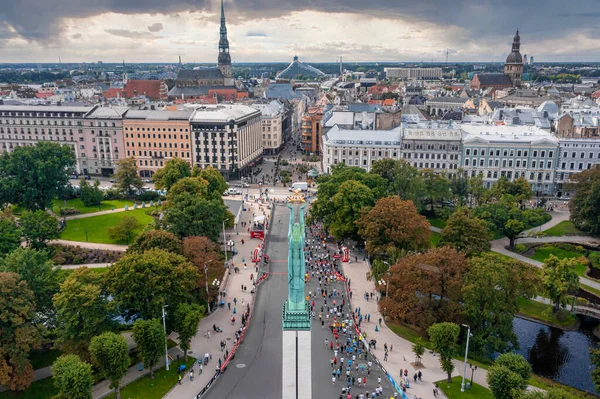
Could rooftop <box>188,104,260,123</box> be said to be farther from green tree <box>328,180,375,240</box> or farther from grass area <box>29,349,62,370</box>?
grass area <box>29,349,62,370</box>

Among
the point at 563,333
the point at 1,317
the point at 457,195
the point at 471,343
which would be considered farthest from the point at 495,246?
the point at 1,317

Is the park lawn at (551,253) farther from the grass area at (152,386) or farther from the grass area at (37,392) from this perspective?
the grass area at (37,392)

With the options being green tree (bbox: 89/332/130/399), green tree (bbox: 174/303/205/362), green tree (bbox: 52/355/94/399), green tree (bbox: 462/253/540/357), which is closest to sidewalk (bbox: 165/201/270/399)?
green tree (bbox: 174/303/205/362)

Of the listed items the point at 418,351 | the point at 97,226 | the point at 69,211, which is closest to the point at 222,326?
the point at 418,351

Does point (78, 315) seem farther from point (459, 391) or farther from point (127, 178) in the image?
point (127, 178)

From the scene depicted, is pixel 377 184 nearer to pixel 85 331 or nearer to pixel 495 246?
pixel 495 246

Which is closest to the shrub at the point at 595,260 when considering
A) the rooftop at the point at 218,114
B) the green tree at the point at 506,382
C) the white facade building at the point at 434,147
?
the white facade building at the point at 434,147

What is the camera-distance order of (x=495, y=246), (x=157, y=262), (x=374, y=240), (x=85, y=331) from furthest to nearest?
(x=495, y=246) → (x=374, y=240) → (x=157, y=262) → (x=85, y=331)
